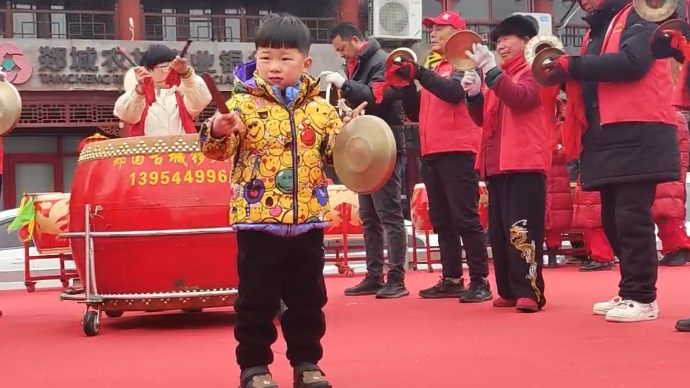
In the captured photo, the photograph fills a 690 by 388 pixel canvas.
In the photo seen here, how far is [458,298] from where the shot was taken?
554cm

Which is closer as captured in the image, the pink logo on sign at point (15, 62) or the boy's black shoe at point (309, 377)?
the boy's black shoe at point (309, 377)

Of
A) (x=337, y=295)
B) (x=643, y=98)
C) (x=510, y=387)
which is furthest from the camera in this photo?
(x=337, y=295)

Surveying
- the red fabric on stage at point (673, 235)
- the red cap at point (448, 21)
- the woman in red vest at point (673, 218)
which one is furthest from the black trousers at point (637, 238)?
the red fabric on stage at point (673, 235)

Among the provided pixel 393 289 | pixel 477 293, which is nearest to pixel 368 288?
pixel 393 289

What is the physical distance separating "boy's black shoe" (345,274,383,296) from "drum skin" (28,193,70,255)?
3110mm

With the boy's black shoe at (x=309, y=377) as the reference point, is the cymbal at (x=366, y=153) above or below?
above

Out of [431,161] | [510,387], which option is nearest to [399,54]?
[431,161]

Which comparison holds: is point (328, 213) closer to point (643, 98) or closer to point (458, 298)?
point (643, 98)

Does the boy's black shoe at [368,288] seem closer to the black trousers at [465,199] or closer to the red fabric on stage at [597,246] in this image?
the black trousers at [465,199]

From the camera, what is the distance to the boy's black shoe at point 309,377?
2.96 metres

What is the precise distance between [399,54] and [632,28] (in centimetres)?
139

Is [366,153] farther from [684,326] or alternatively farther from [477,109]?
[477,109]

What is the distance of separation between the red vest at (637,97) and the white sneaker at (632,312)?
795 mm

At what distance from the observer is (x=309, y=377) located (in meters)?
2.99
